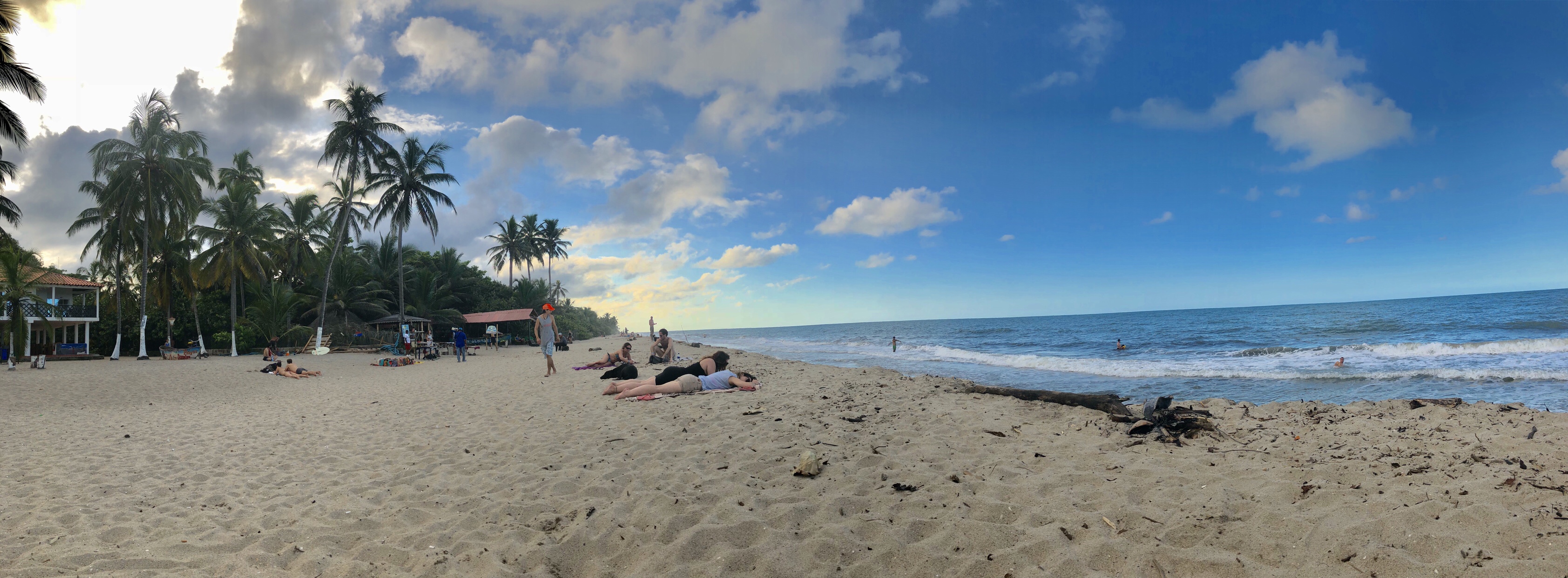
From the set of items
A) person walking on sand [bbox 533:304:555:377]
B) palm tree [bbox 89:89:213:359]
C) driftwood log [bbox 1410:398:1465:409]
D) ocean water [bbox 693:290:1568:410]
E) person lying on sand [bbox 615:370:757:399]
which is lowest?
ocean water [bbox 693:290:1568:410]

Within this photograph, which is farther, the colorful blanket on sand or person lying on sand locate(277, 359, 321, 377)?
person lying on sand locate(277, 359, 321, 377)

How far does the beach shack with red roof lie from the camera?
24438mm

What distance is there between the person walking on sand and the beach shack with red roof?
23.3 metres

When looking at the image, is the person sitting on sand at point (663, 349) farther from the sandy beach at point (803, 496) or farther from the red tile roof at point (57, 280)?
the red tile roof at point (57, 280)

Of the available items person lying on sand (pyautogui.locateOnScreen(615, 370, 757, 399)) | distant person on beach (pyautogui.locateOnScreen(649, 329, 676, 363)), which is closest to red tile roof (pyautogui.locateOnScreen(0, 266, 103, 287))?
distant person on beach (pyautogui.locateOnScreen(649, 329, 676, 363))

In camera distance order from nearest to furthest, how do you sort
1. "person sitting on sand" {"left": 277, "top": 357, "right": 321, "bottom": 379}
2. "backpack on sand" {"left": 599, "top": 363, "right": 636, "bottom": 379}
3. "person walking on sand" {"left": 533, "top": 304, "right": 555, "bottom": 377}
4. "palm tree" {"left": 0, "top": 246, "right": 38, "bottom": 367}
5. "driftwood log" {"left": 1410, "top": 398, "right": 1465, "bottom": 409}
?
"driftwood log" {"left": 1410, "top": 398, "right": 1465, "bottom": 409} → "backpack on sand" {"left": 599, "top": 363, "right": 636, "bottom": 379} → "person walking on sand" {"left": 533, "top": 304, "right": 555, "bottom": 377} → "person sitting on sand" {"left": 277, "top": 357, "right": 321, "bottom": 379} → "palm tree" {"left": 0, "top": 246, "right": 38, "bottom": 367}

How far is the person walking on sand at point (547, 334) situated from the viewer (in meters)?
12.5

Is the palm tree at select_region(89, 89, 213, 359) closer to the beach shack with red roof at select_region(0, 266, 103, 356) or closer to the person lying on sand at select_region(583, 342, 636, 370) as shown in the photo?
the beach shack with red roof at select_region(0, 266, 103, 356)

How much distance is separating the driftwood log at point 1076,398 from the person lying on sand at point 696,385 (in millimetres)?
3570

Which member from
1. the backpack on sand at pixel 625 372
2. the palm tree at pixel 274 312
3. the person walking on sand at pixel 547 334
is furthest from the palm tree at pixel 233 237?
the backpack on sand at pixel 625 372

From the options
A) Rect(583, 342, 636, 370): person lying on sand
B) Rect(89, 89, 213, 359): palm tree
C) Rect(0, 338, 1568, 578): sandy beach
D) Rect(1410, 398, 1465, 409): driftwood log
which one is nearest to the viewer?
Rect(0, 338, 1568, 578): sandy beach

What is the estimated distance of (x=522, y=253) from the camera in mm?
48094

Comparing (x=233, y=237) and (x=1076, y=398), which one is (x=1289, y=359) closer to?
(x=1076, y=398)

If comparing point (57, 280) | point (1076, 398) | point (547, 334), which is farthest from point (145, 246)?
point (1076, 398)
